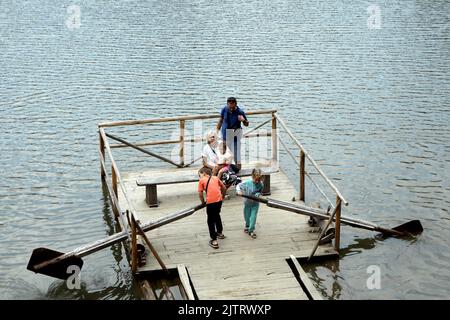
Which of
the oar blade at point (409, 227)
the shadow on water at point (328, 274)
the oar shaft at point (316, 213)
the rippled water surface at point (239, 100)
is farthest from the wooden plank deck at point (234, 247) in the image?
the oar blade at point (409, 227)

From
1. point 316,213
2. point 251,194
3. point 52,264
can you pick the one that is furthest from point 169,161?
point 52,264

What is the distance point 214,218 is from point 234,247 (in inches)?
30.3

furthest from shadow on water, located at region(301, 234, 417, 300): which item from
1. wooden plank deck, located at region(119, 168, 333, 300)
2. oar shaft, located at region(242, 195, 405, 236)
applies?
oar shaft, located at region(242, 195, 405, 236)

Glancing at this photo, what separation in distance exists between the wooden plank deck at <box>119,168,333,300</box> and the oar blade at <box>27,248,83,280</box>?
4.72 feet

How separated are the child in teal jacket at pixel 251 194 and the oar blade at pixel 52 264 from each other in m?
3.55

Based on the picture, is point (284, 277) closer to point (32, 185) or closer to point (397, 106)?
point (32, 185)

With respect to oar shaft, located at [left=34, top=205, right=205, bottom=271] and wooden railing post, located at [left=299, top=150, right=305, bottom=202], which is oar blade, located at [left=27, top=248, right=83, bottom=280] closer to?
oar shaft, located at [left=34, top=205, right=205, bottom=271]

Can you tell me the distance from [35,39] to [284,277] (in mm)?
24975

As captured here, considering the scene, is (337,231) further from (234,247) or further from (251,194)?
(234,247)

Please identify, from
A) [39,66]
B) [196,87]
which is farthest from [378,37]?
[39,66]

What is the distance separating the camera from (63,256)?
14688 mm

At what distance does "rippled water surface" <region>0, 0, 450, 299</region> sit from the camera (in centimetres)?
1638

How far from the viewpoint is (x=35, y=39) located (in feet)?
117
